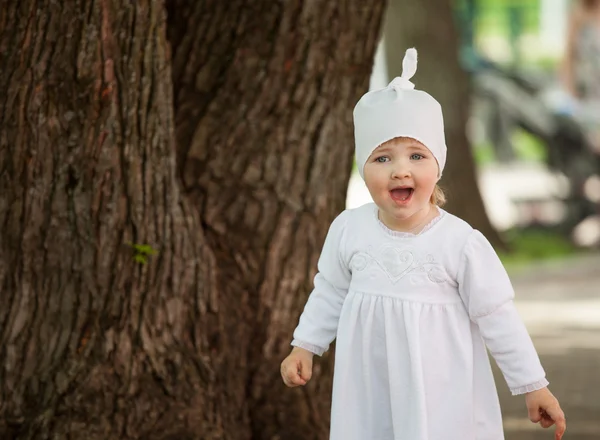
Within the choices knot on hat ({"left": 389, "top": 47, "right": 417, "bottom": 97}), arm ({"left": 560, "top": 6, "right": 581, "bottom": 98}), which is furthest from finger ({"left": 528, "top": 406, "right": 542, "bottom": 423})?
arm ({"left": 560, "top": 6, "right": 581, "bottom": 98})

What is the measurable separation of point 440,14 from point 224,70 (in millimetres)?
8510

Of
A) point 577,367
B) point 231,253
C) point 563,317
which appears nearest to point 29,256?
point 231,253

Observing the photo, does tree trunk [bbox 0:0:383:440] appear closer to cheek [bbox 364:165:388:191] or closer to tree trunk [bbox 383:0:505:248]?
cheek [bbox 364:165:388:191]

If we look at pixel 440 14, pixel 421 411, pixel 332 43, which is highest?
pixel 440 14

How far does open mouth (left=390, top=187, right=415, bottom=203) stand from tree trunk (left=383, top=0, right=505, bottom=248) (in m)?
9.52

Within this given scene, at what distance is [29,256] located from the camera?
4.47m

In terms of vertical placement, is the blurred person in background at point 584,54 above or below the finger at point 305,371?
above

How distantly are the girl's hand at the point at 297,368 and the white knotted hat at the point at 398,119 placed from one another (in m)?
0.57

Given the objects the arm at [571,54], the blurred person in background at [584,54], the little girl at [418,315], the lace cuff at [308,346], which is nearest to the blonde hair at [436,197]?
the little girl at [418,315]

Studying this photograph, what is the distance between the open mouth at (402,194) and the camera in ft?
11.7

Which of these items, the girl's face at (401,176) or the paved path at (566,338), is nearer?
the girl's face at (401,176)

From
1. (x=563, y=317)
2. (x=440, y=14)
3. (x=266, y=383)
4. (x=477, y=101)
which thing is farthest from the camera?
(x=477, y=101)

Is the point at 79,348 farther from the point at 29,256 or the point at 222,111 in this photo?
the point at 222,111

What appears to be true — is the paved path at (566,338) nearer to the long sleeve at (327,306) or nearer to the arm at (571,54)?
the long sleeve at (327,306)
